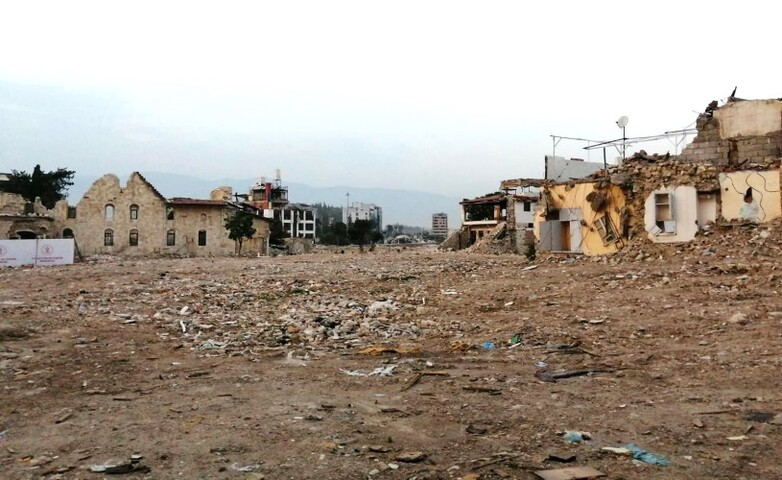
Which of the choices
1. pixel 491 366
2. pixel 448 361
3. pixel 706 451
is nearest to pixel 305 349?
pixel 448 361

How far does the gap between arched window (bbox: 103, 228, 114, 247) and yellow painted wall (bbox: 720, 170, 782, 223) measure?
4063cm

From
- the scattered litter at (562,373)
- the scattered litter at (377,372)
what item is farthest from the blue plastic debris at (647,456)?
the scattered litter at (377,372)

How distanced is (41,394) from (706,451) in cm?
589

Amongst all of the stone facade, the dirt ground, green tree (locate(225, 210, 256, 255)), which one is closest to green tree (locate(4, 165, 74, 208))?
the stone facade

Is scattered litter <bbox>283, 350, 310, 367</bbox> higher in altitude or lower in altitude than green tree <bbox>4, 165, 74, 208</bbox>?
lower

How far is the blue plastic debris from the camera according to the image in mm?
3701

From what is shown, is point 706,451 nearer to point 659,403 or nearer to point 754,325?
point 659,403

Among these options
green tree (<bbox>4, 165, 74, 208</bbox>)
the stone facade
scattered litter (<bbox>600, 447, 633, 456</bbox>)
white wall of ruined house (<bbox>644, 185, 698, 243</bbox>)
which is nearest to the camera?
scattered litter (<bbox>600, 447, 633, 456</bbox>)

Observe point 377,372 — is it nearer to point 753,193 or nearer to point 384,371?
point 384,371

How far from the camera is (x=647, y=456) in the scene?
3.79 metres

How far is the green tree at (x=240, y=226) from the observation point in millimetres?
42062

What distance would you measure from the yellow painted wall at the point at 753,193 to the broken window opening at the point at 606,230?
339 cm

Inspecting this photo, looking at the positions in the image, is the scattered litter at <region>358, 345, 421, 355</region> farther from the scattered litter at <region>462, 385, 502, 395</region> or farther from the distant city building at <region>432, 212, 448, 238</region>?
the distant city building at <region>432, 212, 448, 238</region>

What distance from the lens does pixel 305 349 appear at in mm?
7758
